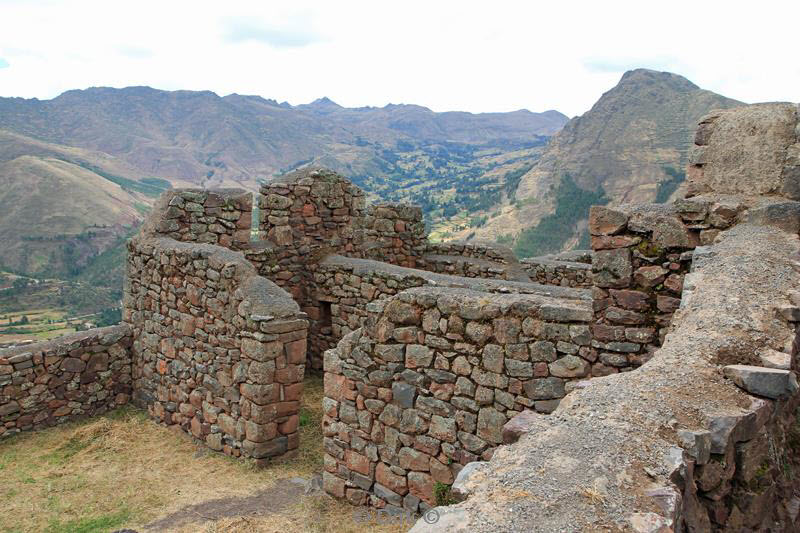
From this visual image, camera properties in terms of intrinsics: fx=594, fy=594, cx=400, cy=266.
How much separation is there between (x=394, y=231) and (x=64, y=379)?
23.1 ft

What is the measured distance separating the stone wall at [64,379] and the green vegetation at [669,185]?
125 ft

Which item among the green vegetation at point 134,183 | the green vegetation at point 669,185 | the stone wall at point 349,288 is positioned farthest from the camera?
the green vegetation at point 134,183

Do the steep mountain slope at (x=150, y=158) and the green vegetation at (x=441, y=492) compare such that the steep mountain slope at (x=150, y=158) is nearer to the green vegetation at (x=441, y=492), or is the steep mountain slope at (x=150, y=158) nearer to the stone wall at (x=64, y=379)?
the stone wall at (x=64, y=379)

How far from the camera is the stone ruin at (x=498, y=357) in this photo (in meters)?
2.61

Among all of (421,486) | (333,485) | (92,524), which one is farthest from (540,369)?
(92,524)

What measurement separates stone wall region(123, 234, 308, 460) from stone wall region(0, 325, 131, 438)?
1.38ft

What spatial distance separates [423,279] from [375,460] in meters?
3.81

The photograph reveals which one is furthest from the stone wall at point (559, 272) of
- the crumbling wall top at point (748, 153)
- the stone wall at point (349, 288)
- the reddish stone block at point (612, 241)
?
the reddish stone block at point (612, 241)

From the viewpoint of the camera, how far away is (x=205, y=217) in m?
10.9

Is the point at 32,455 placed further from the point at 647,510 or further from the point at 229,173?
the point at 229,173

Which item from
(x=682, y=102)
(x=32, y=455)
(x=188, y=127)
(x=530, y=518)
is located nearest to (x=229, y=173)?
(x=188, y=127)

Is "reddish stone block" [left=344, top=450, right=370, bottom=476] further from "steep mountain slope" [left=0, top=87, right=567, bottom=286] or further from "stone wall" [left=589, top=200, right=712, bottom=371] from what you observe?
"steep mountain slope" [left=0, top=87, right=567, bottom=286]

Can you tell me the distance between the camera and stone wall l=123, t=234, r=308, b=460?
7820 millimetres

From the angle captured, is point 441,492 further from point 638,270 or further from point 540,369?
point 638,270
